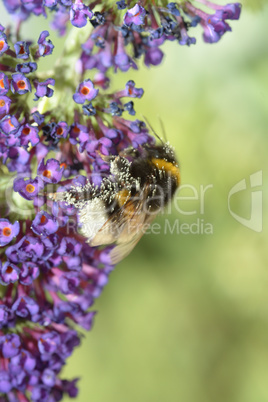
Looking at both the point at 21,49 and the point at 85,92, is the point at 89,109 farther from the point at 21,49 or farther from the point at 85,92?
the point at 21,49

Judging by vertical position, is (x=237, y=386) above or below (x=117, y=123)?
below

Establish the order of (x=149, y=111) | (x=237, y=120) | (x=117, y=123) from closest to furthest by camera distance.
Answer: (x=117, y=123), (x=237, y=120), (x=149, y=111)

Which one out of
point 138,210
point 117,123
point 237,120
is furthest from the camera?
point 237,120

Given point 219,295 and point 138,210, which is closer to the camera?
point 138,210

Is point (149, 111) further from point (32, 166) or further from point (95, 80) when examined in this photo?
point (32, 166)

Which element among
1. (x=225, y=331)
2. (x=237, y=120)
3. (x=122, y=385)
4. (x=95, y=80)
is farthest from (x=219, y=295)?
(x=95, y=80)
